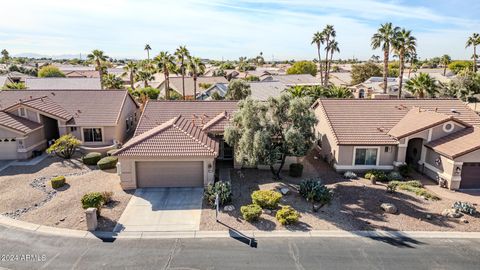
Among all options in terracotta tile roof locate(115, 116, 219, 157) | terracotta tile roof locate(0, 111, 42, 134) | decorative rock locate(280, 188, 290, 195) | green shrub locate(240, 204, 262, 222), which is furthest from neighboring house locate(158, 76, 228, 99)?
green shrub locate(240, 204, 262, 222)

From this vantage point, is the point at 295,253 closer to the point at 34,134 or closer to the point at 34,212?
the point at 34,212

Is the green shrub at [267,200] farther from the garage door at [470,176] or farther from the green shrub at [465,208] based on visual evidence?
the garage door at [470,176]

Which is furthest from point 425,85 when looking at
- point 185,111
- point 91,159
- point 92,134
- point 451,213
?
point 92,134

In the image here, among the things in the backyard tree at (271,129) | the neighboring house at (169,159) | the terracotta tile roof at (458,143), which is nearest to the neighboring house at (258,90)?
the neighboring house at (169,159)

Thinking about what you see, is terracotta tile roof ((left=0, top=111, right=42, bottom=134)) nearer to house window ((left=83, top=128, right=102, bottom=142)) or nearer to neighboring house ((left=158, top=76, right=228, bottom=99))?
house window ((left=83, top=128, right=102, bottom=142))

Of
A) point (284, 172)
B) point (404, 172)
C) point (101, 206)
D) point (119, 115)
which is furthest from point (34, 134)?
point (404, 172)

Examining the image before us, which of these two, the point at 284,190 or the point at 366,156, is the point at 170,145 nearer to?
the point at 284,190
